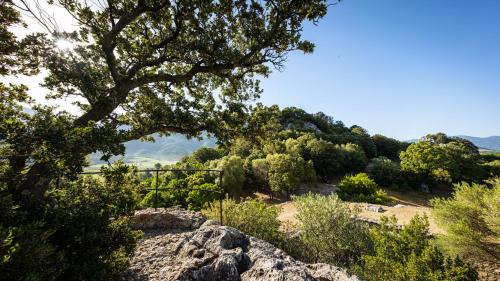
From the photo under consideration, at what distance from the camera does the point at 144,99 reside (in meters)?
9.56

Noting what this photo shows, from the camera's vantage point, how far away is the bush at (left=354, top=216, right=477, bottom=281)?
21.9 feet

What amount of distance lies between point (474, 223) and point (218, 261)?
36.3 ft

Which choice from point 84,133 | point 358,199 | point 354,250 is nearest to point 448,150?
point 358,199

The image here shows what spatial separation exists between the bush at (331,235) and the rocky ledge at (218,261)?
391 cm

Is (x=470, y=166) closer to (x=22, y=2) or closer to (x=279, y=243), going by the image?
(x=279, y=243)

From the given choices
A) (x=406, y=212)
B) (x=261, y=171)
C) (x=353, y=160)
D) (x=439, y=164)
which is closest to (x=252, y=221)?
(x=406, y=212)

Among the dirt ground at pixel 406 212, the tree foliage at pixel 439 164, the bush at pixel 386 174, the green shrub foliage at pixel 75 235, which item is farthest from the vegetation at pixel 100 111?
the tree foliage at pixel 439 164

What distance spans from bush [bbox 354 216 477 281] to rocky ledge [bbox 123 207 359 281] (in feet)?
9.39

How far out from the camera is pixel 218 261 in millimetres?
5027

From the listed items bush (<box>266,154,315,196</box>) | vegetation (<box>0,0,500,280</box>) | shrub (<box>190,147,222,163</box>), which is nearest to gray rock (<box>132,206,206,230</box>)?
vegetation (<box>0,0,500,280</box>)

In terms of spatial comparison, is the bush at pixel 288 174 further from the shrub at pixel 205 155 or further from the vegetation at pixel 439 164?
the shrub at pixel 205 155

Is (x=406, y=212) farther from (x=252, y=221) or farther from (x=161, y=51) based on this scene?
(x=161, y=51)

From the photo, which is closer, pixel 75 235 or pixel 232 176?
pixel 75 235

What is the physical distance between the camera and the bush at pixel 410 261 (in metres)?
6.67
